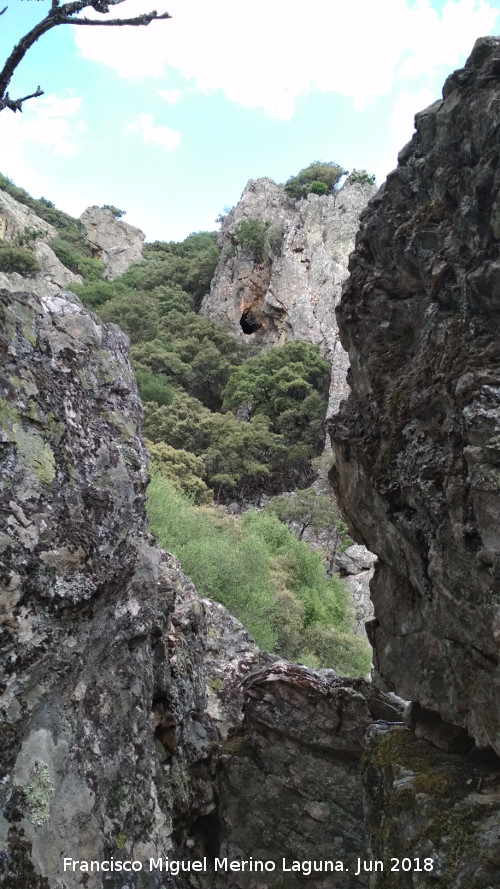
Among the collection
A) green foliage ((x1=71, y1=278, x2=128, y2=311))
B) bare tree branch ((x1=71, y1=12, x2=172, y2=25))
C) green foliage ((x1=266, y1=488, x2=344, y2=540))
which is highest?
green foliage ((x1=71, y1=278, x2=128, y2=311))

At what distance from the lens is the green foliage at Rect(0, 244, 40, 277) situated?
133 ft

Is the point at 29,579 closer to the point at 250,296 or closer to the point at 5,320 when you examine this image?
the point at 5,320

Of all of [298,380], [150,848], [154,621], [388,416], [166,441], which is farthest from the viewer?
[298,380]

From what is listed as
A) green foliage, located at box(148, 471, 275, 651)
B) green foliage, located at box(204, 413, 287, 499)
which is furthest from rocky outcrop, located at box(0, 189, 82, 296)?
green foliage, located at box(148, 471, 275, 651)

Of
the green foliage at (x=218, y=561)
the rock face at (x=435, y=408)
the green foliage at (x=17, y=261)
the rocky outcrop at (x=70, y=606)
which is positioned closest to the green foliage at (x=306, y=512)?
the green foliage at (x=218, y=561)

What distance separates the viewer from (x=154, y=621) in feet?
22.9

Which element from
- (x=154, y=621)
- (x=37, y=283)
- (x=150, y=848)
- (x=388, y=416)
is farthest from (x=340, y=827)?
(x=37, y=283)

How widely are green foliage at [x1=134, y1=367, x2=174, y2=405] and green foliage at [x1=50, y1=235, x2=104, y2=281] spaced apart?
25865 millimetres

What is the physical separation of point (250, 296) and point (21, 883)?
44064 mm

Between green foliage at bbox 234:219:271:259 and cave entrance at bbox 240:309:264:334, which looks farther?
green foliage at bbox 234:219:271:259

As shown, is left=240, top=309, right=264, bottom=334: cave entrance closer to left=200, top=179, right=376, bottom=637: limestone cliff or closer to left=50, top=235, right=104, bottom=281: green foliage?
left=200, top=179, right=376, bottom=637: limestone cliff

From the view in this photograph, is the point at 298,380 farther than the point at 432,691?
Yes

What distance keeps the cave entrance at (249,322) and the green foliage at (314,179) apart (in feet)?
42.2

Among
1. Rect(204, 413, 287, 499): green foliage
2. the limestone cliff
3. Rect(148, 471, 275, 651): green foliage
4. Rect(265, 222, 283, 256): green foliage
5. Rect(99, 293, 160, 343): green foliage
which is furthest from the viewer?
Rect(265, 222, 283, 256): green foliage
